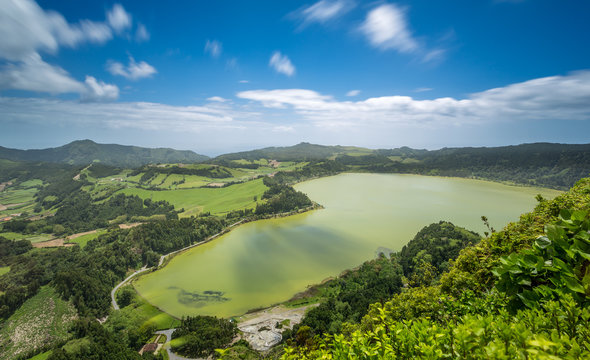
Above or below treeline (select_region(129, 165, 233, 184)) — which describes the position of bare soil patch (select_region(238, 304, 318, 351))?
below

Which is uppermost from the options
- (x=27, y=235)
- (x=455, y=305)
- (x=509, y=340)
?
(x=509, y=340)

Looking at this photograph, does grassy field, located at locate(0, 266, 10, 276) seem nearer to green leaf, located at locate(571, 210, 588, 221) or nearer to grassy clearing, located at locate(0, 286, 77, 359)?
grassy clearing, located at locate(0, 286, 77, 359)

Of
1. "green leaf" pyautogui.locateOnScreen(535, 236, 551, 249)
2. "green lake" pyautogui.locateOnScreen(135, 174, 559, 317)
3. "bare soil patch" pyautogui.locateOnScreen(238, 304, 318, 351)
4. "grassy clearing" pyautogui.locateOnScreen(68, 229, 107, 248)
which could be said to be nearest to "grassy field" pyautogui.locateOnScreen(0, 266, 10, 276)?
"grassy clearing" pyautogui.locateOnScreen(68, 229, 107, 248)

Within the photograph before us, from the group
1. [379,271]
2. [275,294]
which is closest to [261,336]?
[275,294]

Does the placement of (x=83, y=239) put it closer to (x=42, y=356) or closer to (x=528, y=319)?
(x=42, y=356)

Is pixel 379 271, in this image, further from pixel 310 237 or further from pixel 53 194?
pixel 53 194

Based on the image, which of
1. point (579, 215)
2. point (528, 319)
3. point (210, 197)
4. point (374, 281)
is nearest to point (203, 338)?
point (374, 281)

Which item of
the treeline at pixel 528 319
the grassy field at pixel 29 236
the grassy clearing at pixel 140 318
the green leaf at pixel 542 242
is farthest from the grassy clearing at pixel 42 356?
the grassy field at pixel 29 236

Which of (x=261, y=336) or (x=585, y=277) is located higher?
(x=585, y=277)
